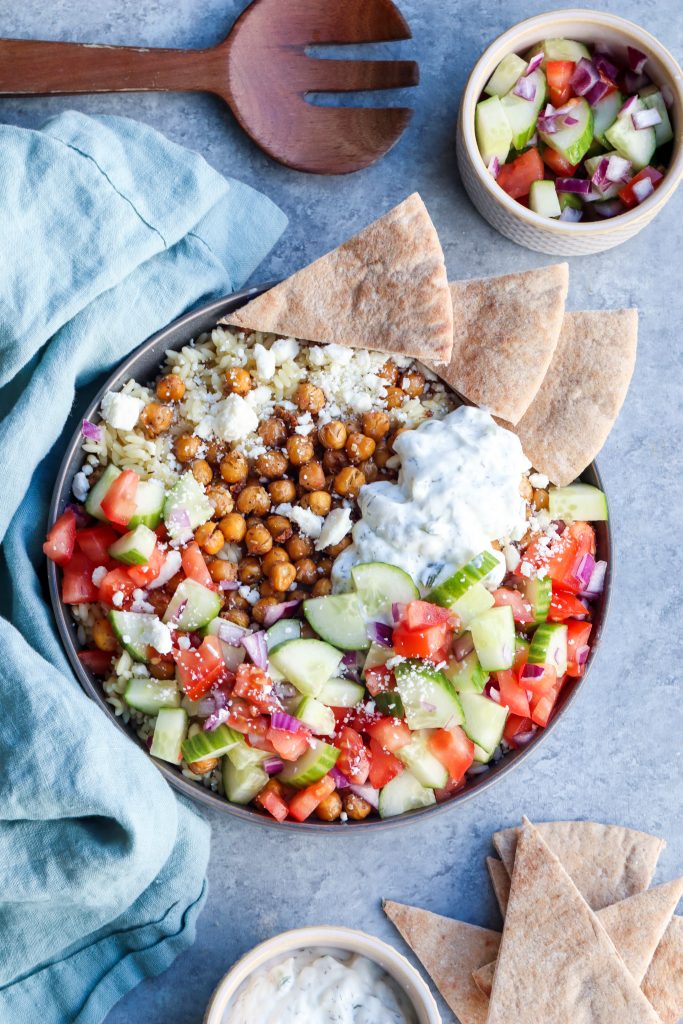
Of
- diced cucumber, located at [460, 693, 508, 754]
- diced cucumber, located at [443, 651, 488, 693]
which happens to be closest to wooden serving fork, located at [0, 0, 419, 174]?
diced cucumber, located at [443, 651, 488, 693]

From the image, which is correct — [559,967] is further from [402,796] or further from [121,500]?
[121,500]

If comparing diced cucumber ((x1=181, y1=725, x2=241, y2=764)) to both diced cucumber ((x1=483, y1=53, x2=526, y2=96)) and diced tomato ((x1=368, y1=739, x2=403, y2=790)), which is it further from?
diced cucumber ((x1=483, y1=53, x2=526, y2=96))

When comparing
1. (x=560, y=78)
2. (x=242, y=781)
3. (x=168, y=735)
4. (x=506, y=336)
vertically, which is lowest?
(x=242, y=781)

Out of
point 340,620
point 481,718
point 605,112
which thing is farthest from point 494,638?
point 605,112

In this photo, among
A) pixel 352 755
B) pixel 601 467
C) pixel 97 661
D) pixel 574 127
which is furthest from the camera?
pixel 601 467

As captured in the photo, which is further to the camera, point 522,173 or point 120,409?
point 522,173

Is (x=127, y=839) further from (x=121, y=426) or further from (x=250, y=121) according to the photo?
(x=250, y=121)

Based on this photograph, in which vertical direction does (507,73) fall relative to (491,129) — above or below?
above
